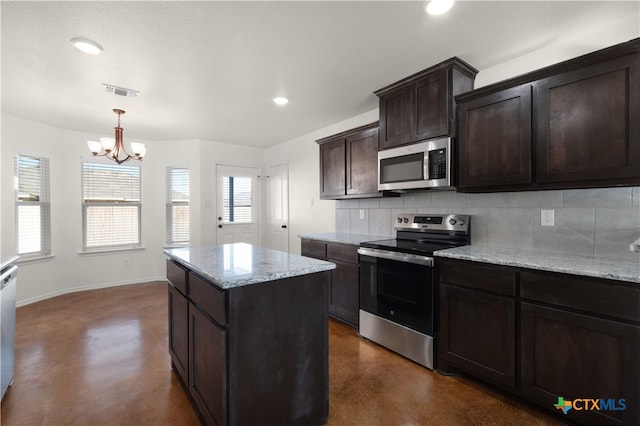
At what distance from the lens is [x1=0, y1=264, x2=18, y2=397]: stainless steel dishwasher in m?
1.90

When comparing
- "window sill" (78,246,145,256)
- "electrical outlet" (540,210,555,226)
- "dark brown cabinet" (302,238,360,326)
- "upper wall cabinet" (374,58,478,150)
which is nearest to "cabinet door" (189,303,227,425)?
"dark brown cabinet" (302,238,360,326)

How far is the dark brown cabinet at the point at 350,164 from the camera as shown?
321cm

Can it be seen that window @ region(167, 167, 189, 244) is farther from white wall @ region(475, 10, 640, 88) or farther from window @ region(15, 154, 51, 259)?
white wall @ region(475, 10, 640, 88)

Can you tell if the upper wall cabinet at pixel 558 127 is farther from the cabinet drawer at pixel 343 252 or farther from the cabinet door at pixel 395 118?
the cabinet drawer at pixel 343 252

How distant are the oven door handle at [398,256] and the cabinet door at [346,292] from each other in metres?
0.24

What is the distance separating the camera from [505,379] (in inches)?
75.2

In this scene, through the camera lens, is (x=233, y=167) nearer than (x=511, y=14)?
No

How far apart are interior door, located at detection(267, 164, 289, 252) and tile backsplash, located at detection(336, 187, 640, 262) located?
2.60 m

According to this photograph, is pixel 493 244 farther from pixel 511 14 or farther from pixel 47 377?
pixel 47 377

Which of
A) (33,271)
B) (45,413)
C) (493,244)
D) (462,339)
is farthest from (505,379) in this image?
(33,271)

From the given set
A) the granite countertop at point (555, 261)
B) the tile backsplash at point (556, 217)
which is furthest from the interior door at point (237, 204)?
the granite countertop at point (555, 261)

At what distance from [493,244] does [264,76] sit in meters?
2.46

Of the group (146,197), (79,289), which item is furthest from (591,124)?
(79,289)

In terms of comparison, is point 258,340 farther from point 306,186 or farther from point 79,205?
point 79,205
